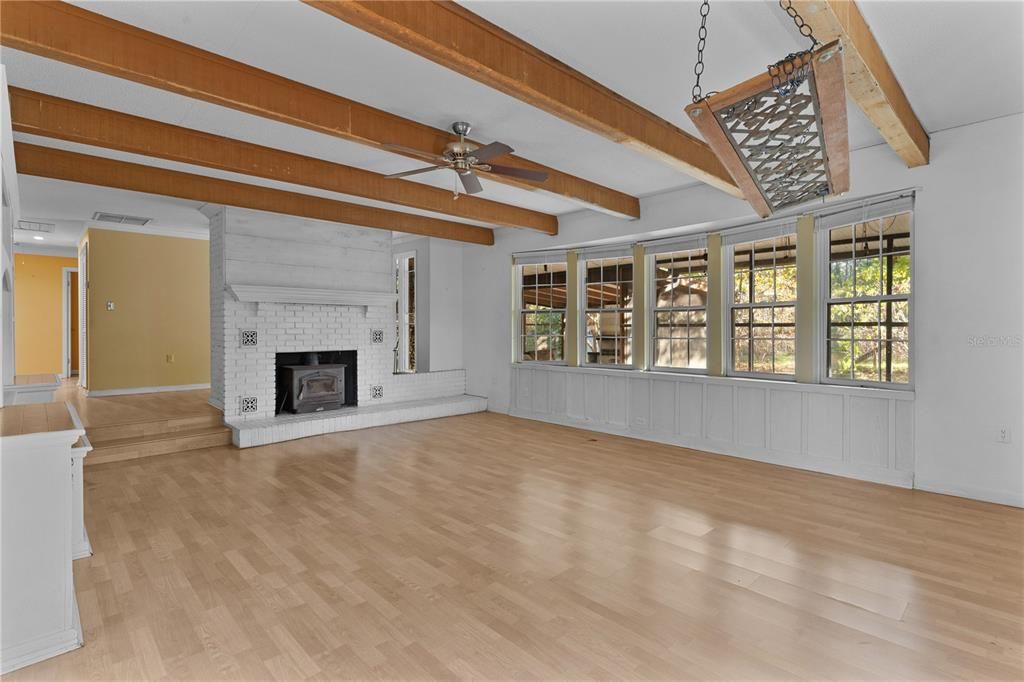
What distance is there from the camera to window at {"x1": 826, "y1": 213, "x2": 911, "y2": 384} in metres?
4.40

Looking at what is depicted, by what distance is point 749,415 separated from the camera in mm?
5281

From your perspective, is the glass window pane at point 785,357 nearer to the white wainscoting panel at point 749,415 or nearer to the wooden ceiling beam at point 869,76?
the white wainscoting panel at point 749,415

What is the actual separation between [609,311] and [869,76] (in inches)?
169

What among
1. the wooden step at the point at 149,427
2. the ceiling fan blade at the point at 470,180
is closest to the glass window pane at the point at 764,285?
the ceiling fan blade at the point at 470,180

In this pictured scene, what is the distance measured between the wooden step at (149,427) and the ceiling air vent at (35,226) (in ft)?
12.3

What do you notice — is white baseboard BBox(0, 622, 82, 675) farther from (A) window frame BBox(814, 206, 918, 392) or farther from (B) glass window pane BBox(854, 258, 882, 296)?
(B) glass window pane BBox(854, 258, 882, 296)

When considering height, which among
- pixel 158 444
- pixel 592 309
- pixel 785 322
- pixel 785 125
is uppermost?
pixel 785 125

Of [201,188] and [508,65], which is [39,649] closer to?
[508,65]

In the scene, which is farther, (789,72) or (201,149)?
(201,149)

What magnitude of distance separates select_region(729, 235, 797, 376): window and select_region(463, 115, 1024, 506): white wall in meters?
0.97

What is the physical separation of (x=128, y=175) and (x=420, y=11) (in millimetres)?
3718

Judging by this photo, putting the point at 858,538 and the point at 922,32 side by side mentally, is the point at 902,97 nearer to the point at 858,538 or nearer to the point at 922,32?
the point at 922,32

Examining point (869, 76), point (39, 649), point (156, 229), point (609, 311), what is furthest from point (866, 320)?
point (156, 229)

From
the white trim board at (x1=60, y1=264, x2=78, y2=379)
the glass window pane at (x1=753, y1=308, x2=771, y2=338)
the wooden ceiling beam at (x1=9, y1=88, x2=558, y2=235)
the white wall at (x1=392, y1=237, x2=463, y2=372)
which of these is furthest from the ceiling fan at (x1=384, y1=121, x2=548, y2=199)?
the white trim board at (x1=60, y1=264, x2=78, y2=379)
